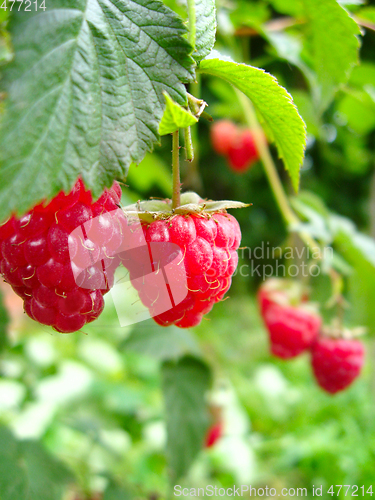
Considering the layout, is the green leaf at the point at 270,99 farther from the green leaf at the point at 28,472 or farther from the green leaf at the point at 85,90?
the green leaf at the point at 28,472

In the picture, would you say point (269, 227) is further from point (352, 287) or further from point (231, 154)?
point (352, 287)

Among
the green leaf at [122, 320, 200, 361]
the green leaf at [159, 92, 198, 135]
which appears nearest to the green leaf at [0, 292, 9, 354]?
the green leaf at [122, 320, 200, 361]

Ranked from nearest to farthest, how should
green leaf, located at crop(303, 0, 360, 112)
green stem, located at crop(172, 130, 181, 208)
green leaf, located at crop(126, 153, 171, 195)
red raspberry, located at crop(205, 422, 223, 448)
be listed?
1. green stem, located at crop(172, 130, 181, 208)
2. green leaf, located at crop(303, 0, 360, 112)
3. green leaf, located at crop(126, 153, 171, 195)
4. red raspberry, located at crop(205, 422, 223, 448)

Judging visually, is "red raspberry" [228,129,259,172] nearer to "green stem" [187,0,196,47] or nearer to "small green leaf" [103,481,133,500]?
"small green leaf" [103,481,133,500]

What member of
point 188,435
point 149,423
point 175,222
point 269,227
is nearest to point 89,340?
point 149,423

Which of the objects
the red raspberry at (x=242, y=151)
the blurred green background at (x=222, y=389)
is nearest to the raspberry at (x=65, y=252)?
the blurred green background at (x=222, y=389)

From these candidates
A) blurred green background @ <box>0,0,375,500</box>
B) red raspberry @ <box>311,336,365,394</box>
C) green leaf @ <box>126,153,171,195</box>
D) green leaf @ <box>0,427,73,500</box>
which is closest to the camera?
green leaf @ <box>0,427,73,500</box>
